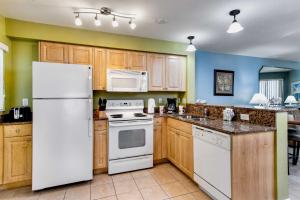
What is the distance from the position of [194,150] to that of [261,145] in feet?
2.71

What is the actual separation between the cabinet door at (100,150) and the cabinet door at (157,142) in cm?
94

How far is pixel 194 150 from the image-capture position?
234 centimetres

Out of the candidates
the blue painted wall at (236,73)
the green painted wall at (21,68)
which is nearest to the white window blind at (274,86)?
the blue painted wall at (236,73)

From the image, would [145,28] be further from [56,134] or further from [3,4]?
[56,134]

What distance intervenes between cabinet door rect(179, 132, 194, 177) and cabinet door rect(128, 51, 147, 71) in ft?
5.20

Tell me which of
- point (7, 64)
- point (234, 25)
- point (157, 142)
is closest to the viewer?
point (234, 25)

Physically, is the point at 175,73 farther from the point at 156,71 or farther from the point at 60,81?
the point at 60,81

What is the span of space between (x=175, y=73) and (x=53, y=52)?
7.91 ft

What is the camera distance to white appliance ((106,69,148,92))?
307 cm

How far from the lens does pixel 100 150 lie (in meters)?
2.78

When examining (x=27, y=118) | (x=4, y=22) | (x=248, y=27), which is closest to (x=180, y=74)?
(x=248, y=27)

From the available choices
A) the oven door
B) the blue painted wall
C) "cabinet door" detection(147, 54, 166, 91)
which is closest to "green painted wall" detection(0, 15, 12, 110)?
the oven door

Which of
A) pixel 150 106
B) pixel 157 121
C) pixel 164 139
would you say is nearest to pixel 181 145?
pixel 164 139

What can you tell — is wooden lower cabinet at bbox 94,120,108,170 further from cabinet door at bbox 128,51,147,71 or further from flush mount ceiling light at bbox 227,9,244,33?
flush mount ceiling light at bbox 227,9,244,33
